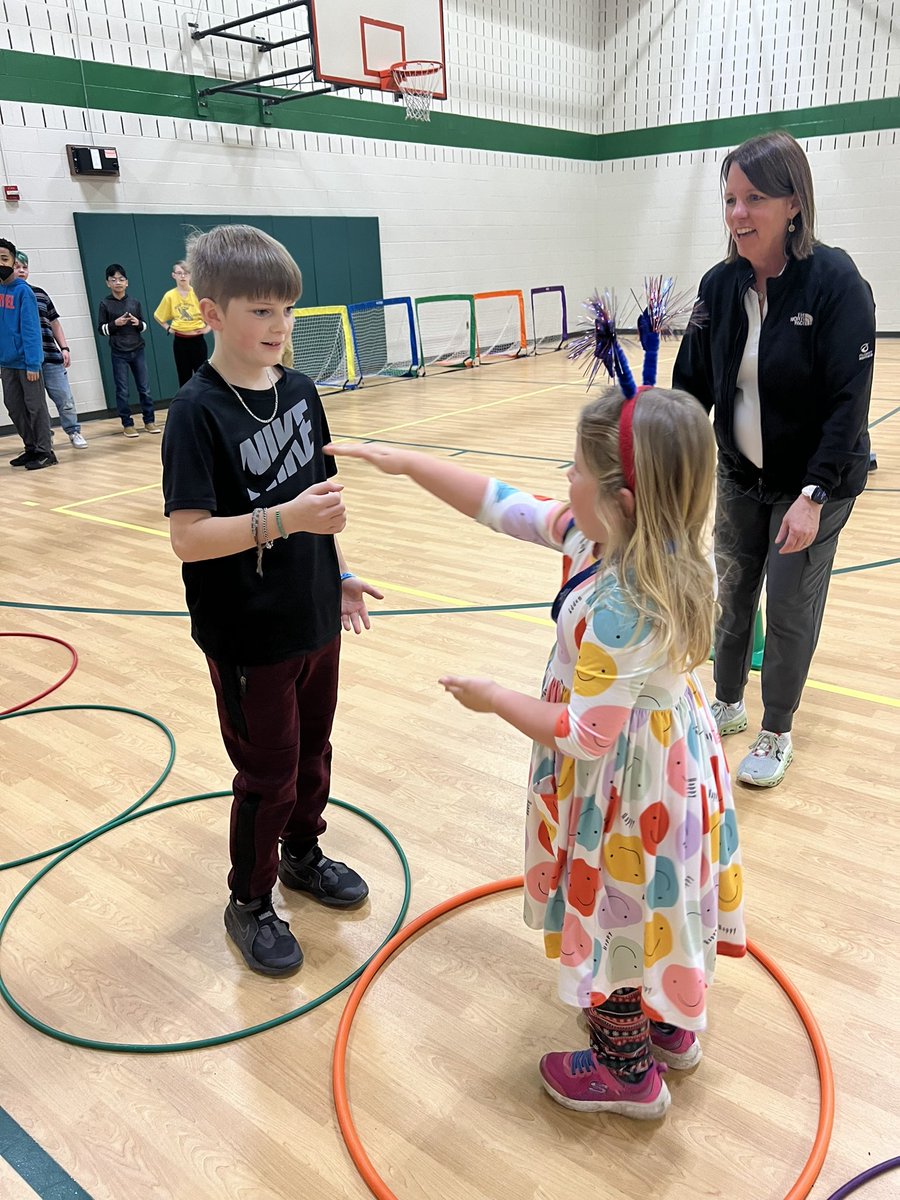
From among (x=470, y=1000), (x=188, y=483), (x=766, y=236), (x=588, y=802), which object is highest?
(x=766, y=236)

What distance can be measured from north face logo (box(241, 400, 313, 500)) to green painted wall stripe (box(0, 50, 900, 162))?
8278mm

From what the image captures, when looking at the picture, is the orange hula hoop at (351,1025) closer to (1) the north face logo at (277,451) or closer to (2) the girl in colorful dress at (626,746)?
(2) the girl in colorful dress at (626,746)

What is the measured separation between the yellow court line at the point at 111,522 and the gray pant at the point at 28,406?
1.67 m

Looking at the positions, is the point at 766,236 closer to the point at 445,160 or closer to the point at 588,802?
the point at 588,802

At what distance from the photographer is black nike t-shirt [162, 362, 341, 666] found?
5.21 ft

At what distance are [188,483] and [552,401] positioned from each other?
27.5 ft

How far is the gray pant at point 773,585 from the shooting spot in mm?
2416

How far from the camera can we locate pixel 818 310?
2.20 metres

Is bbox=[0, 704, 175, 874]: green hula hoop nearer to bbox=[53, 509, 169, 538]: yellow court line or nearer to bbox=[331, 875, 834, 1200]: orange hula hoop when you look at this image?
bbox=[331, 875, 834, 1200]: orange hula hoop

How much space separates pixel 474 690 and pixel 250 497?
2.14 feet

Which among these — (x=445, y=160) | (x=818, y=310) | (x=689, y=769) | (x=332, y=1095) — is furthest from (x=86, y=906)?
(x=445, y=160)

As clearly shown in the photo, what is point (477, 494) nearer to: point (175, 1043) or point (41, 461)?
point (175, 1043)

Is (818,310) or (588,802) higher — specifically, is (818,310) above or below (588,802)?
above

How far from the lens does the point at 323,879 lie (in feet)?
7.09
